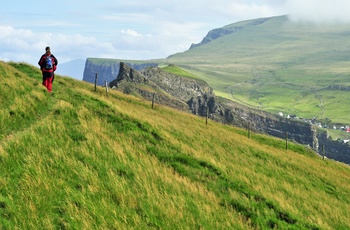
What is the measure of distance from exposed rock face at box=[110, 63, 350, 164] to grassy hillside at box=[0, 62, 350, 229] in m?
23.0

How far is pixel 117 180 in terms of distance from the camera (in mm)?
11148

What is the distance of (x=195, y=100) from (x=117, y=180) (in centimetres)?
12090

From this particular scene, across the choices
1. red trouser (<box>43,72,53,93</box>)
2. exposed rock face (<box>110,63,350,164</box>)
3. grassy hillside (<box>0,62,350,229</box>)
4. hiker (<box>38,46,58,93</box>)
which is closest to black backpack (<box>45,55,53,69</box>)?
hiker (<box>38,46,58,93</box>)

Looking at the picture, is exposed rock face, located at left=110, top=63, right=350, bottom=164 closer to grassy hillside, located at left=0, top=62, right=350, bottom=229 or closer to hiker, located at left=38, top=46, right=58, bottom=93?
hiker, located at left=38, top=46, right=58, bottom=93

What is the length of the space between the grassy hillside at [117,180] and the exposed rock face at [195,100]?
75.6 ft

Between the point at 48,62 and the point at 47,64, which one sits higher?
the point at 48,62

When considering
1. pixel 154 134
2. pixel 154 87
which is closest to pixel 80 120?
pixel 154 134

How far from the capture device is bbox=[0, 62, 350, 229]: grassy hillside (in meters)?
9.09

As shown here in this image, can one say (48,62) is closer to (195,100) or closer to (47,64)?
(47,64)

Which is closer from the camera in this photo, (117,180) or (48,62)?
(117,180)

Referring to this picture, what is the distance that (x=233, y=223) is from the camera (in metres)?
10.6

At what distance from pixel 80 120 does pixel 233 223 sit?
942cm

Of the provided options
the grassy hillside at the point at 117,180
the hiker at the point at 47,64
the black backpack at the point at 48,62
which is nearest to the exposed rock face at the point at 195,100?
the hiker at the point at 47,64

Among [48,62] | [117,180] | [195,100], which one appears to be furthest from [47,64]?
[195,100]
